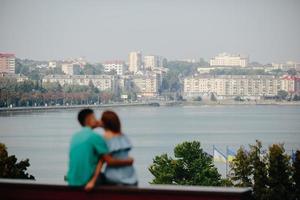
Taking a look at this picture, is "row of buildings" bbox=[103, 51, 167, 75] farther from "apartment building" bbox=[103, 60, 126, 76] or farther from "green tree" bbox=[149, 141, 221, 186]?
"green tree" bbox=[149, 141, 221, 186]

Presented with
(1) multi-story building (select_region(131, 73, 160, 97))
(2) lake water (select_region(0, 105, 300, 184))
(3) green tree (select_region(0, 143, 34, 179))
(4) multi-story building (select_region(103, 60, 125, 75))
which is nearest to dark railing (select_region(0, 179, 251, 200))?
(3) green tree (select_region(0, 143, 34, 179))

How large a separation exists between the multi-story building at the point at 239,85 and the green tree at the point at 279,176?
6457 centimetres

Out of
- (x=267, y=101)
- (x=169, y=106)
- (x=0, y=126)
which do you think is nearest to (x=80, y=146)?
(x=0, y=126)

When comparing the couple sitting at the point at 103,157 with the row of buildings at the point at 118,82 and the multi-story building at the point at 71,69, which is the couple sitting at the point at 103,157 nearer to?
the row of buildings at the point at 118,82

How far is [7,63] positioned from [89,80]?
6.99 m

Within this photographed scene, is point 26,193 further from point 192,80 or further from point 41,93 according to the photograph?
point 192,80

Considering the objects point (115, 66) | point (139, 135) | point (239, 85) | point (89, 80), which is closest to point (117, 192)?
point (139, 135)

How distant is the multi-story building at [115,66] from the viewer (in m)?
84.8

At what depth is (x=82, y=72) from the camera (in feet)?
261

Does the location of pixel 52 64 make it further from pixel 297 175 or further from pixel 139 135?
pixel 297 175

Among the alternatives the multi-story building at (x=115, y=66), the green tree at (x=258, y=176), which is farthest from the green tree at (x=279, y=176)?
the multi-story building at (x=115, y=66)

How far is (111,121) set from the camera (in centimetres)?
240

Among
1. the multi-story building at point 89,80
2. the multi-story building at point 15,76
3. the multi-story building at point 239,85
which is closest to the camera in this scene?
the multi-story building at point 15,76

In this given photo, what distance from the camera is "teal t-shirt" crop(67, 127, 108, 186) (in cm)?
239
